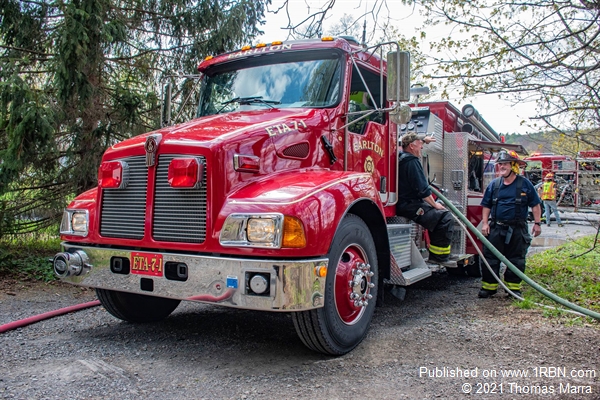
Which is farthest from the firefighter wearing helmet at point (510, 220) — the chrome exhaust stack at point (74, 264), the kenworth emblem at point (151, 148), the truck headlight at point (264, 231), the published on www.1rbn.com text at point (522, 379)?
the chrome exhaust stack at point (74, 264)

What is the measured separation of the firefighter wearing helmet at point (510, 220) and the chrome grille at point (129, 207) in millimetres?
4224

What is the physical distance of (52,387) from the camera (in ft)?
10.5

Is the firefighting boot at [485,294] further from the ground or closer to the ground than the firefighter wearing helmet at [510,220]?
closer to the ground

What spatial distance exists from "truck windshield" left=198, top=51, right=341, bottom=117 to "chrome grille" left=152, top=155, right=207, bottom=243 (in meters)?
1.38

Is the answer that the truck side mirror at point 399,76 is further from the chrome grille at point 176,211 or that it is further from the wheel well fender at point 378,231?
the chrome grille at point 176,211

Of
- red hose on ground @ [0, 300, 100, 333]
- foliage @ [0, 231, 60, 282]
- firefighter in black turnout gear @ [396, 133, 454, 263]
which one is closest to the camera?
red hose on ground @ [0, 300, 100, 333]

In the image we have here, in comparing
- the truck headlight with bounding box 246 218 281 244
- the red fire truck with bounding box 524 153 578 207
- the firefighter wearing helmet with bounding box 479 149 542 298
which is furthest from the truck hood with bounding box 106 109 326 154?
the red fire truck with bounding box 524 153 578 207

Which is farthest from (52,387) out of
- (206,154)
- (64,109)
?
(64,109)

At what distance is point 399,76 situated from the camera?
14.2 feet

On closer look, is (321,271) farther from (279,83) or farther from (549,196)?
(549,196)

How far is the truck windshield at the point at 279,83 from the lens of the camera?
4.68 metres

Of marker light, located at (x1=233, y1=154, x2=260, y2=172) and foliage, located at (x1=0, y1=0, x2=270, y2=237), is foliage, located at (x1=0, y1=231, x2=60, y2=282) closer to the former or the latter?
foliage, located at (x1=0, y1=0, x2=270, y2=237)

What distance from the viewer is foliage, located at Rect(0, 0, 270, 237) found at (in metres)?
6.38

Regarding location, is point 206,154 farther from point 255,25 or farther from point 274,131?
point 255,25
